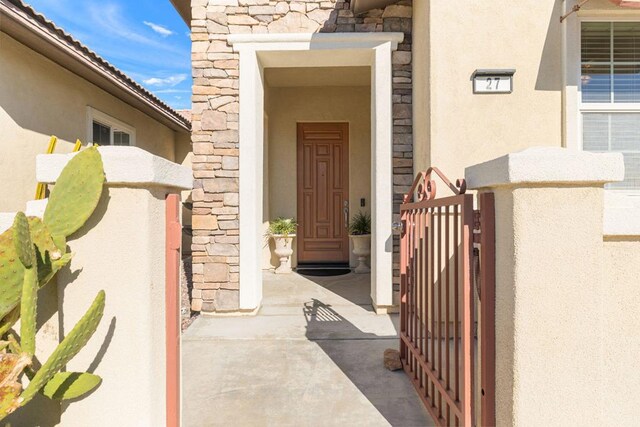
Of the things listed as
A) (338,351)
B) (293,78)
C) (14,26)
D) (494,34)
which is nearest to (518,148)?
(494,34)

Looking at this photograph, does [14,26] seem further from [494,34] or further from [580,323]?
[580,323]

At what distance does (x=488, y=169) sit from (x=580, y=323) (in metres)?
0.69

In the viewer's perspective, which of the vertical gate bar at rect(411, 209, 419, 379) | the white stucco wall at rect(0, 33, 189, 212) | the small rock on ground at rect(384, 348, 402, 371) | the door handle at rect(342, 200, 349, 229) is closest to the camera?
the vertical gate bar at rect(411, 209, 419, 379)

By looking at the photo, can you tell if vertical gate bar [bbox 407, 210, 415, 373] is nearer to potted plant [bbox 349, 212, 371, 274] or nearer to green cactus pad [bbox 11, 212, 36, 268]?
green cactus pad [bbox 11, 212, 36, 268]

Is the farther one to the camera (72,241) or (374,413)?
(374,413)

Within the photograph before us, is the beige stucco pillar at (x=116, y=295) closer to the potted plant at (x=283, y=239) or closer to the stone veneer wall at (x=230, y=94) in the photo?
the stone veneer wall at (x=230, y=94)

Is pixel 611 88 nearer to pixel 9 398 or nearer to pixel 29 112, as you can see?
pixel 9 398

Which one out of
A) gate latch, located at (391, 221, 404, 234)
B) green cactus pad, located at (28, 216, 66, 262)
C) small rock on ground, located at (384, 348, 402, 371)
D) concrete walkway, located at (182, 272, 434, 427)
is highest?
green cactus pad, located at (28, 216, 66, 262)

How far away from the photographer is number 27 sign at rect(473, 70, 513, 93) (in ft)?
11.7

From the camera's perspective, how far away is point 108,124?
614 centimetres

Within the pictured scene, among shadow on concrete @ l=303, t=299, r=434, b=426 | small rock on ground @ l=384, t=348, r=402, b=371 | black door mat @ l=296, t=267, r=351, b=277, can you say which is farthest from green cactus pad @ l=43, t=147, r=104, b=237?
black door mat @ l=296, t=267, r=351, b=277

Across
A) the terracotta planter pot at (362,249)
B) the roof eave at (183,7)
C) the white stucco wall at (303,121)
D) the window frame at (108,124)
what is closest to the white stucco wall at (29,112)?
the window frame at (108,124)

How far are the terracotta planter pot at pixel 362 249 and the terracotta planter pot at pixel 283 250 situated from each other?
1.11 metres

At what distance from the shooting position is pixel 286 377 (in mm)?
2812
